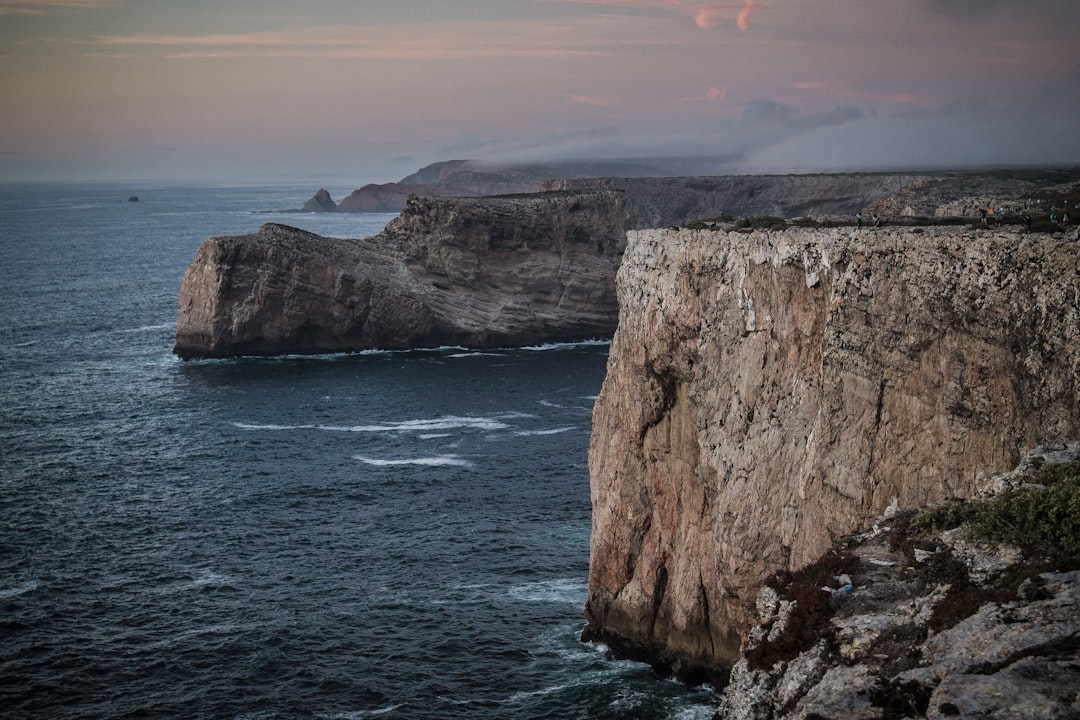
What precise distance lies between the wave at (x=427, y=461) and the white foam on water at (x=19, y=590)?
25.3 m

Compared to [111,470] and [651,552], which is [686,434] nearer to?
[651,552]

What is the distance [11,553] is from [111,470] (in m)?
15.6

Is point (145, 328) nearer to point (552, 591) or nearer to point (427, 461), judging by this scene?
point (427, 461)

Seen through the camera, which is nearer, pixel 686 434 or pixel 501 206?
pixel 686 434

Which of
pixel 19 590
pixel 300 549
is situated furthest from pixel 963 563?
pixel 19 590

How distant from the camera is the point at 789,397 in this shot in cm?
3678

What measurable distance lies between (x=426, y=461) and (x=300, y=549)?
17.9 metres

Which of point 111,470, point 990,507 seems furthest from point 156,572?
point 990,507

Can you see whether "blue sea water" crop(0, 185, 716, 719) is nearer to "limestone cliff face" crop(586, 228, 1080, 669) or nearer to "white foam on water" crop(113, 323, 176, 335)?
"limestone cliff face" crop(586, 228, 1080, 669)

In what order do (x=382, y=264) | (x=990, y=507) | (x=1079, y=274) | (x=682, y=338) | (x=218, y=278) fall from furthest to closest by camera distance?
(x=382, y=264), (x=218, y=278), (x=682, y=338), (x=1079, y=274), (x=990, y=507)

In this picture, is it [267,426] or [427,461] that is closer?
[427,461]

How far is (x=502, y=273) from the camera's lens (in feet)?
436

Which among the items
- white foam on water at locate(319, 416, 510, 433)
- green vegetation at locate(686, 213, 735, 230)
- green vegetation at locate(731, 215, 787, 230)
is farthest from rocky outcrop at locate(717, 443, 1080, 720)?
white foam on water at locate(319, 416, 510, 433)

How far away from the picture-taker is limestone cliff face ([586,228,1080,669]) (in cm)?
2877
